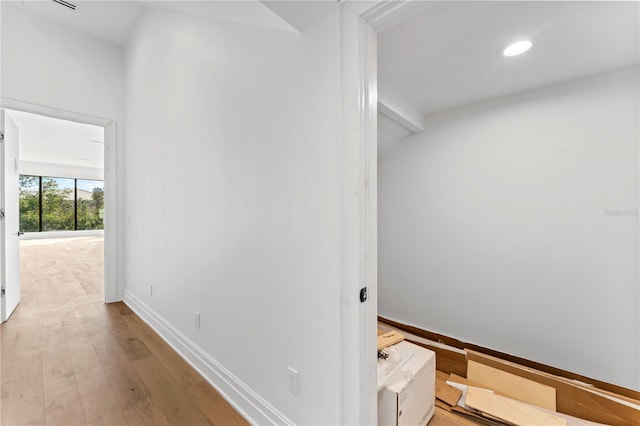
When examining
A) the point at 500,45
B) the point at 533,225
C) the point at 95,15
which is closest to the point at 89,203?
the point at 95,15

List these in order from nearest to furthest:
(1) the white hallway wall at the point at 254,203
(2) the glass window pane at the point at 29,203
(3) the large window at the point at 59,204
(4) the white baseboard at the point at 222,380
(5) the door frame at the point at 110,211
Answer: (1) the white hallway wall at the point at 254,203 → (4) the white baseboard at the point at 222,380 → (5) the door frame at the point at 110,211 → (2) the glass window pane at the point at 29,203 → (3) the large window at the point at 59,204

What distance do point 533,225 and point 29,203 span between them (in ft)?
44.5

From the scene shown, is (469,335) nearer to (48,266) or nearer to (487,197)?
(487,197)

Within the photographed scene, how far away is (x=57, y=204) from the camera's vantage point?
9.87 m

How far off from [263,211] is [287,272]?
375 mm

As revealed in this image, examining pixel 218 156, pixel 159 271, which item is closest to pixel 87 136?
pixel 159 271

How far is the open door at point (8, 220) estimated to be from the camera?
9.26ft

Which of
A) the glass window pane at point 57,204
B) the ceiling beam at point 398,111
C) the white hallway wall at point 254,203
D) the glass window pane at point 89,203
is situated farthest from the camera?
the glass window pane at point 89,203

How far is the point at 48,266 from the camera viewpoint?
17.4 feet

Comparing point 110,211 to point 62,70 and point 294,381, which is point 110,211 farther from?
point 294,381

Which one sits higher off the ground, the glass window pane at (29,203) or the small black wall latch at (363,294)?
the glass window pane at (29,203)

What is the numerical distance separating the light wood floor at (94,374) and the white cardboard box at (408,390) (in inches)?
34.0

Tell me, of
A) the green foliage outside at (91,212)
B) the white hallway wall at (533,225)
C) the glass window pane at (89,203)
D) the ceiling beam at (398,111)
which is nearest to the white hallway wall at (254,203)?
the ceiling beam at (398,111)

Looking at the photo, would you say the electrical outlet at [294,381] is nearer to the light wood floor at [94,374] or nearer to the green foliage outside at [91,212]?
the light wood floor at [94,374]
